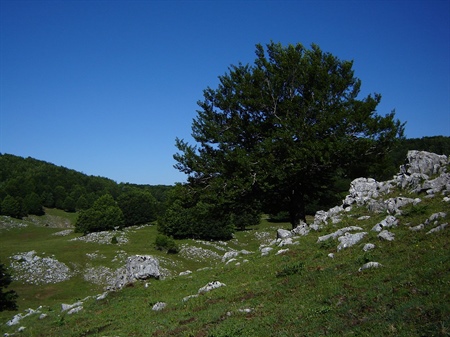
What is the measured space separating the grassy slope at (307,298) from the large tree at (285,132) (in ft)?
22.3

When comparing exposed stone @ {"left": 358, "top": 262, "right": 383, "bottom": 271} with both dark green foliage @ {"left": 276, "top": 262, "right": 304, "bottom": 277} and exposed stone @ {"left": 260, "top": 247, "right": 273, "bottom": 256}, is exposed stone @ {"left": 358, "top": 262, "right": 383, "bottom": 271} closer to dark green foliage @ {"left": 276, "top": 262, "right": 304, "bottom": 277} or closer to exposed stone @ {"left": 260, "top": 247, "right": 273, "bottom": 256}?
dark green foliage @ {"left": 276, "top": 262, "right": 304, "bottom": 277}

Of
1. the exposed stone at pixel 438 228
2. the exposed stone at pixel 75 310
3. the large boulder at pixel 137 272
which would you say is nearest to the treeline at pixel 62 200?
the large boulder at pixel 137 272

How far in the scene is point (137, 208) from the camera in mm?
127875

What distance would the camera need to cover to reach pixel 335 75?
Result: 27062 mm

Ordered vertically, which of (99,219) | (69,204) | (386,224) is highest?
(69,204)

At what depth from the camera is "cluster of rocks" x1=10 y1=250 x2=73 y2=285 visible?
5741 cm

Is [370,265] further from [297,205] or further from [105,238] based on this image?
[105,238]

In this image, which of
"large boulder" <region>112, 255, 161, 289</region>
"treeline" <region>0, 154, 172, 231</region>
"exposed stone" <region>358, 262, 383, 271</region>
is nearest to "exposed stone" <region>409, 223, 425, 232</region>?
"exposed stone" <region>358, 262, 383, 271</region>

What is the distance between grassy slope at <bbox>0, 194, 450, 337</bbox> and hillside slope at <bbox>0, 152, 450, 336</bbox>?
37mm

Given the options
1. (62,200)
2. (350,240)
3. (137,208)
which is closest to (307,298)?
(350,240)

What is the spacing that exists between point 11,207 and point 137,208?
4919 centimetres

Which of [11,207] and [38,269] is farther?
[11,207]

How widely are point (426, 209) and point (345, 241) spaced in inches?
145

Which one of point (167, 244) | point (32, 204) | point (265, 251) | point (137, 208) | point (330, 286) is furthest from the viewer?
→ point (32, 204)
